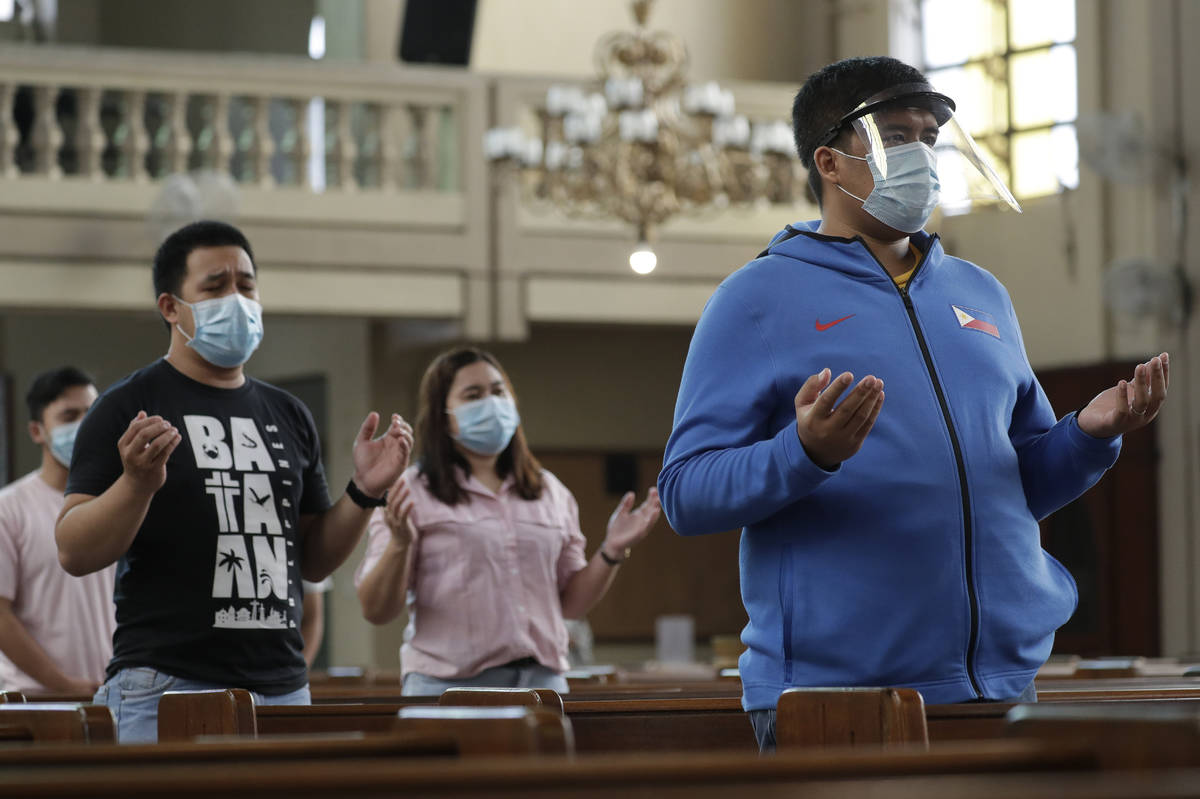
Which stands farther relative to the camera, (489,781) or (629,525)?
(629,525)

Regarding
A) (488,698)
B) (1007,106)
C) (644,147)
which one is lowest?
(488,698)

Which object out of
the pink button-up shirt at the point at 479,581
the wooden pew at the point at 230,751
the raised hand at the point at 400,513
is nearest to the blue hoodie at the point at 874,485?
the wooden pew at the point at 230,751

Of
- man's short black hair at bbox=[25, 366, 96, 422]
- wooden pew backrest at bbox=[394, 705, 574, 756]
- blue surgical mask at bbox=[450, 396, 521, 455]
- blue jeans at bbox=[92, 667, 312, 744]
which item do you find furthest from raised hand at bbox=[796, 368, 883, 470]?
man's short black hair at bbox=[25, 366, 96, 422]

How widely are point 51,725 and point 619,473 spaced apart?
33.0ft

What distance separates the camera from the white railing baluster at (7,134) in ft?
31.0

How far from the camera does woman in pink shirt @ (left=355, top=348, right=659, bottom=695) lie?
151 inches

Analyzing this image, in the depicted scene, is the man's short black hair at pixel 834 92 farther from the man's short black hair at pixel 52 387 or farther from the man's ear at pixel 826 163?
the man's short black hair at pixel 52 387

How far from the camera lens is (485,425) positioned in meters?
4.20

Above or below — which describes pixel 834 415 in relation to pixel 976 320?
below

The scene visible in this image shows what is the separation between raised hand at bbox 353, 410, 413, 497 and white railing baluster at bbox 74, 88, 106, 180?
6973mm

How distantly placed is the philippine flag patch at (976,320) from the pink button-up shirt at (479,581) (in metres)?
1.78

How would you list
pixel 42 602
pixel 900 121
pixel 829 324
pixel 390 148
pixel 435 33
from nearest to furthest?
pixel 829 324
pixel 900 121
pixel 42 602
pixel 390 148
pixel 435 33

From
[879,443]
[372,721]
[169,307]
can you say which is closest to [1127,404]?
[879,443]

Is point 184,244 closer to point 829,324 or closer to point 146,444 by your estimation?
point 146,444
